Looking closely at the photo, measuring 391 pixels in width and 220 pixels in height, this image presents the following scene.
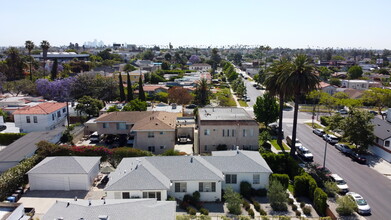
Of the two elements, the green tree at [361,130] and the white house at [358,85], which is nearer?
the green tree at [361,130]

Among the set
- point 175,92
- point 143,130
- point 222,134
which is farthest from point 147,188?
point 175,92

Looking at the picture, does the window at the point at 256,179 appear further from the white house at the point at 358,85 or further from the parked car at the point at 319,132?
the white house at the point at 358,85

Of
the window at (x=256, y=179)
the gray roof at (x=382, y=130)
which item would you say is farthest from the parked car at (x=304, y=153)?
the window at (x=256, y=179)

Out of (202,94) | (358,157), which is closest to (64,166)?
(358,157)

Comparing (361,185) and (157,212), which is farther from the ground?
(157,212)

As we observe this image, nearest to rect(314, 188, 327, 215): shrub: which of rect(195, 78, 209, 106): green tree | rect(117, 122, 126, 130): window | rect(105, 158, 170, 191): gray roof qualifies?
rect(105, 158, 170, 191): gray roof

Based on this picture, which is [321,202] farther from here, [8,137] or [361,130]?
[8,137]

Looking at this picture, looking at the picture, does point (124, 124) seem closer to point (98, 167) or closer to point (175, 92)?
point (98, 167)
